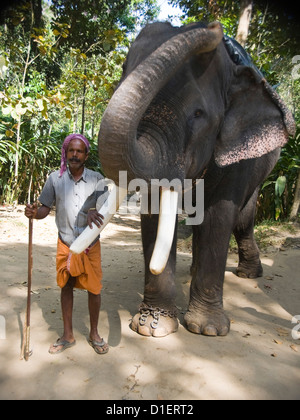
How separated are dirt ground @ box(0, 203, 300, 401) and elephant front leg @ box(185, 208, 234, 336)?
4.7 inches

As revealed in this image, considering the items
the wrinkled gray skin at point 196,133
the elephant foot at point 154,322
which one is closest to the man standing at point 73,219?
the elephant foot at point 154,322

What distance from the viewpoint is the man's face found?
2809 mm

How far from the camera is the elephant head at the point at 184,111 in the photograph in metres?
2.14

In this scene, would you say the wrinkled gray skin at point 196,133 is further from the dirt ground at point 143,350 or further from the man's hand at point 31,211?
the man's hand at point 31,211

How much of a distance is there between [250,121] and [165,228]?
1191 mm

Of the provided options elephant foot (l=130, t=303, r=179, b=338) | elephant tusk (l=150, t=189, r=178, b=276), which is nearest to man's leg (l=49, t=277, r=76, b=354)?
elephant foot (l=130, t=303, r=179, b=338)

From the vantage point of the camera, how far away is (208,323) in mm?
3375

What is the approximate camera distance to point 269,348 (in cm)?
317

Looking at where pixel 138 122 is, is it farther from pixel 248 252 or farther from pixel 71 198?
pixel 248 252

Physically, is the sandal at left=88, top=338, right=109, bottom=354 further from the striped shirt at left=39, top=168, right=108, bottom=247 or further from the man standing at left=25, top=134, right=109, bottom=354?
the striped shirt at left=39, top=168, right=108, bottom=247

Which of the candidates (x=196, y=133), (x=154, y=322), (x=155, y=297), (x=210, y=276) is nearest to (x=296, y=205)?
(x=210, y=276)

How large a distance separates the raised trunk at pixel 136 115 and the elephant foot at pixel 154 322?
1.47 m

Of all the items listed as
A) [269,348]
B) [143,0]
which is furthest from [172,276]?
[143,0]

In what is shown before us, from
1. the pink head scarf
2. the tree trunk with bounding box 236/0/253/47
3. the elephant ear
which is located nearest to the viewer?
the pink head scarf
